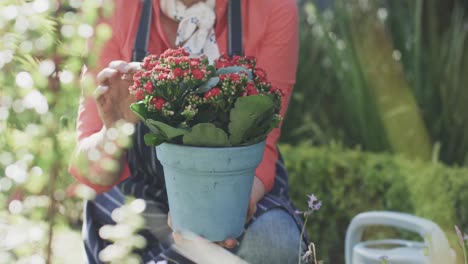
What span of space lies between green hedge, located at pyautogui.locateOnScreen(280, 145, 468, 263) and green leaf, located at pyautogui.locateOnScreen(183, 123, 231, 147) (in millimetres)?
1916

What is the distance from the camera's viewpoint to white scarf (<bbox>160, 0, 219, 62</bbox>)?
2.07 m

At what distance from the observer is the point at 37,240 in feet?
4.45

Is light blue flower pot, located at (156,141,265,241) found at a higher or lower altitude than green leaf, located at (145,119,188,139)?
lower

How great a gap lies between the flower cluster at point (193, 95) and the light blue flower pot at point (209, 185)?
0.04m

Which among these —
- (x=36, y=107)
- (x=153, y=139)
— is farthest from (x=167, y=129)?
(x=36, y=107)

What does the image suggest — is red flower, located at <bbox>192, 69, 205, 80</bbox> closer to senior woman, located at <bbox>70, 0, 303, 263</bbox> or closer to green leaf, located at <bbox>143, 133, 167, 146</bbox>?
green leaf, located at <bbox>143, 133, 167, 146</bbox>

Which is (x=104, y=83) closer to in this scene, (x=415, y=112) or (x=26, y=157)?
(x=26, y=157)

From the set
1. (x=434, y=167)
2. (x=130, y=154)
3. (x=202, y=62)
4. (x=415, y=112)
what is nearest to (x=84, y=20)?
(x=202, y=62)

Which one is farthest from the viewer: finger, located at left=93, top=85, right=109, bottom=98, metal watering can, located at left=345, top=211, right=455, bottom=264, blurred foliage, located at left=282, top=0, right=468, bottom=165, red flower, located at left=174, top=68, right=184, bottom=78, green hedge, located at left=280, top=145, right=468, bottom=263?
blurred foliage, located at left=282, top=0, right=468, bottom=165

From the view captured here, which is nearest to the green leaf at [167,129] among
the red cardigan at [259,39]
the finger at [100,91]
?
the finger at [100,91]

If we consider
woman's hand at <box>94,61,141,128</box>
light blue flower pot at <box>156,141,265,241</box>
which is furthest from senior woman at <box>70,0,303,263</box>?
light blue flower pot at <box>156,141,265,241</box>

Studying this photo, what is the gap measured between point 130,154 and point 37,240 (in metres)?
0.76

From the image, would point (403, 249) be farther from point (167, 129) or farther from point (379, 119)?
point (379, 119)

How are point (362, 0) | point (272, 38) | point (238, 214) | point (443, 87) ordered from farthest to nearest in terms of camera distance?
point (362, 0), point (443, 87), point (272, 38), point (238, 214)
